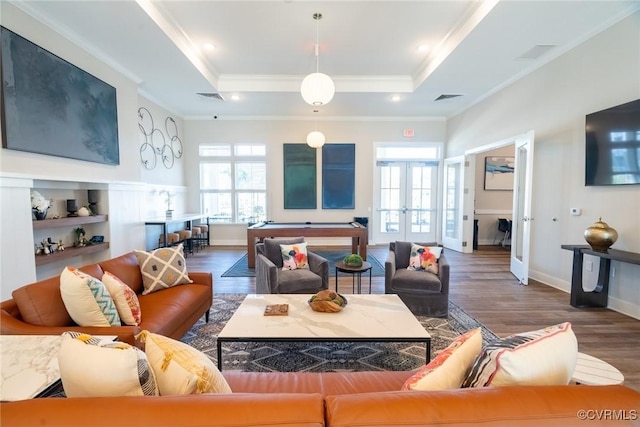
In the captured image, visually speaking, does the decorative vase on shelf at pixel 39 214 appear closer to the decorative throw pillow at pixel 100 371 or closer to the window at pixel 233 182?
the decorative throw pillow at pixel 100 371

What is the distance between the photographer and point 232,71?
5402mm

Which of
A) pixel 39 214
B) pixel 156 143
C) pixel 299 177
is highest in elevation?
pixel 156 143

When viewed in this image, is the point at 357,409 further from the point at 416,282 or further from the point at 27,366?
the point at 416,282

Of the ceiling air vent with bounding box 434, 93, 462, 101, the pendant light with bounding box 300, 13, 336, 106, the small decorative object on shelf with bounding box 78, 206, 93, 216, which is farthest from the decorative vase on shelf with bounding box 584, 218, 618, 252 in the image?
the small decorative object on shelf with bounding box 78, 206, 93, 216

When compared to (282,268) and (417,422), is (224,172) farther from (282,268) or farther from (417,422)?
(417,422)

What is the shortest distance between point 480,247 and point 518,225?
2656mm

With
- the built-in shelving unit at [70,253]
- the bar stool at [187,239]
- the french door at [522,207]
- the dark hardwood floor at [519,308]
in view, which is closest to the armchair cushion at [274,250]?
the dark hardwood floor at [519,308]

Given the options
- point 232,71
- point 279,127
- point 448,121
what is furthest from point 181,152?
point 448,121

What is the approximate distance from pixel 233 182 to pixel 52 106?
4.58m

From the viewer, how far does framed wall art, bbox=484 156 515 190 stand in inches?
307

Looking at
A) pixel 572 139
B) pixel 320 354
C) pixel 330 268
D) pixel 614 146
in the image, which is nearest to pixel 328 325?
pixel 320 354

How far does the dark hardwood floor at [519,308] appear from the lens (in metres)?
2.65

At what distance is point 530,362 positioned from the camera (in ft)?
3.20

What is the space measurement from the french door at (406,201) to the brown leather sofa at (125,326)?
5678 millimetres
